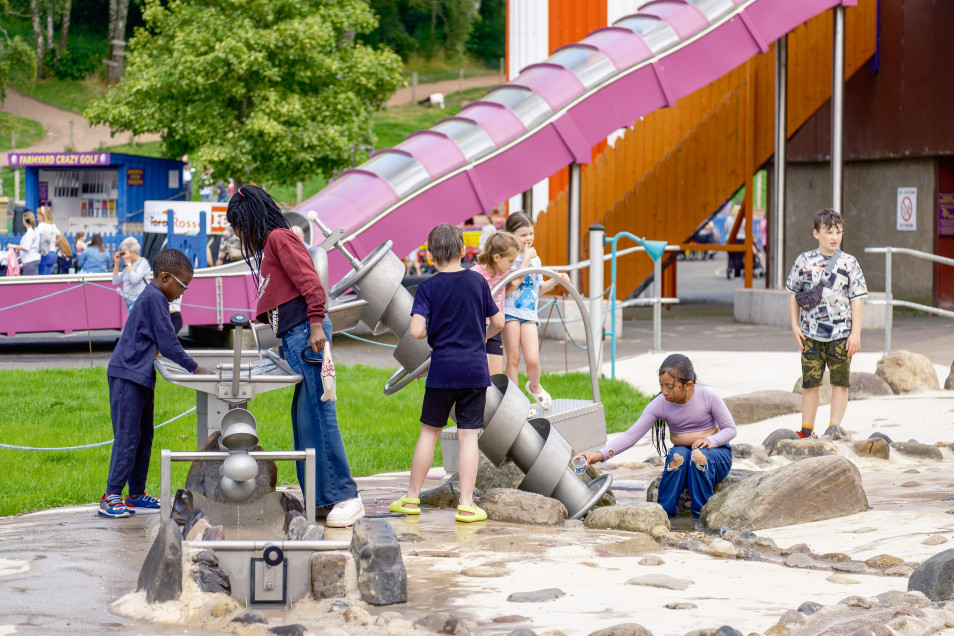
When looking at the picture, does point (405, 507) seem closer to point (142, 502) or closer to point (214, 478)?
point (214, 478)

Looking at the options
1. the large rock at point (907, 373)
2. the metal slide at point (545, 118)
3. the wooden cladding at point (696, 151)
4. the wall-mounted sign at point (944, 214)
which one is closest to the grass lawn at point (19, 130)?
the wooden cladding at point (696, 151)

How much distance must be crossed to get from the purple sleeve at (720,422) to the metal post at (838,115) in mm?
11462

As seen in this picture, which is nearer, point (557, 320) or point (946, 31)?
point (557, 320)

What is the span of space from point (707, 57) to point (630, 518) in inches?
475

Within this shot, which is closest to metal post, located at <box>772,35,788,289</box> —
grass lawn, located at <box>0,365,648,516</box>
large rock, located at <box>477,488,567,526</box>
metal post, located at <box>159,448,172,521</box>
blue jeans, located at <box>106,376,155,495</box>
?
grass lawn, located at <box>0,365,648,516</box>

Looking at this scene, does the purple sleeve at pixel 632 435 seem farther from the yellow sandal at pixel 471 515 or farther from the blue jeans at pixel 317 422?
the blue jeans at pixel 317 422

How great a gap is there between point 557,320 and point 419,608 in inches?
493

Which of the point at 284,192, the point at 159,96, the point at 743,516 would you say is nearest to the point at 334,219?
the point at 743,516

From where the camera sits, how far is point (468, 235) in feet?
82.7

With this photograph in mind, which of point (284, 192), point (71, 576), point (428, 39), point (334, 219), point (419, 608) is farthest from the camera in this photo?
point (428, 39)

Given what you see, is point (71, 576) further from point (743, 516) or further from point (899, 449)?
point (899, 449)

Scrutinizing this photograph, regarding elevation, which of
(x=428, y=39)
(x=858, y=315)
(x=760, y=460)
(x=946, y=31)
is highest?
(x=428, y=39)

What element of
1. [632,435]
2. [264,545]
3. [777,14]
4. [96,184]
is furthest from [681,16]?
[96,184]

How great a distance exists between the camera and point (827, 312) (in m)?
8.75
